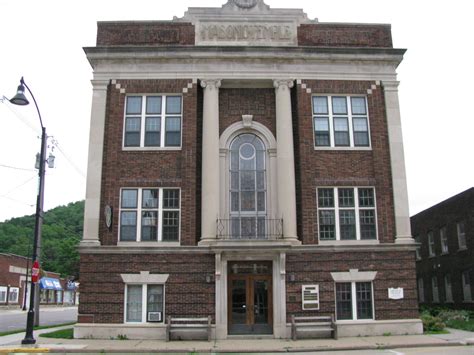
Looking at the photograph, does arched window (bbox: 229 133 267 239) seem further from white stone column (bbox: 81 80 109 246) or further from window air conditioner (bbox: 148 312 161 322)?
white stone column (bbox: 81 80 109 246)

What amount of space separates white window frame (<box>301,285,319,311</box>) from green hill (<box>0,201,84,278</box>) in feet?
259

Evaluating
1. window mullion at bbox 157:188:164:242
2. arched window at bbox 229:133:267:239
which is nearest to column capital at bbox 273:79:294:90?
arched window at bbox 229:133:267:239

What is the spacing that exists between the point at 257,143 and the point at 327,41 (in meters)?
5.75

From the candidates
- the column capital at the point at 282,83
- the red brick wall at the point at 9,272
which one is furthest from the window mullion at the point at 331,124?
the red brick wall at the point at 9,272

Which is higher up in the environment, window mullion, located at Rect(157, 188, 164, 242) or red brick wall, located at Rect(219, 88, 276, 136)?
red brick wall, located at Rect(219, 88, 276, 136)

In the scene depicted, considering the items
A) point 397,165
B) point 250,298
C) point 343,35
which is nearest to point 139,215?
point 250,298

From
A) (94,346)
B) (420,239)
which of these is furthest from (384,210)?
(420,239)

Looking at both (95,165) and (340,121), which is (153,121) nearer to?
(95,165)

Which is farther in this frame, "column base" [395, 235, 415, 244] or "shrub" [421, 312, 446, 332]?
"shrub" [421, 312, 446, 332]

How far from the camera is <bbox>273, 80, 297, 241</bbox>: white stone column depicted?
22.0 metres

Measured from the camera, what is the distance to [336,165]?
906 inches

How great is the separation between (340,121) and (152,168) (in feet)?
28.6

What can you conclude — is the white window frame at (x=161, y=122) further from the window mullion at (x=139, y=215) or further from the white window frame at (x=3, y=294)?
the white window frame at (x=3, y=294)

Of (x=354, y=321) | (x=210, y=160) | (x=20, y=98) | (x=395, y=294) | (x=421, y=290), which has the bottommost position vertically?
(x=354, y=321)
